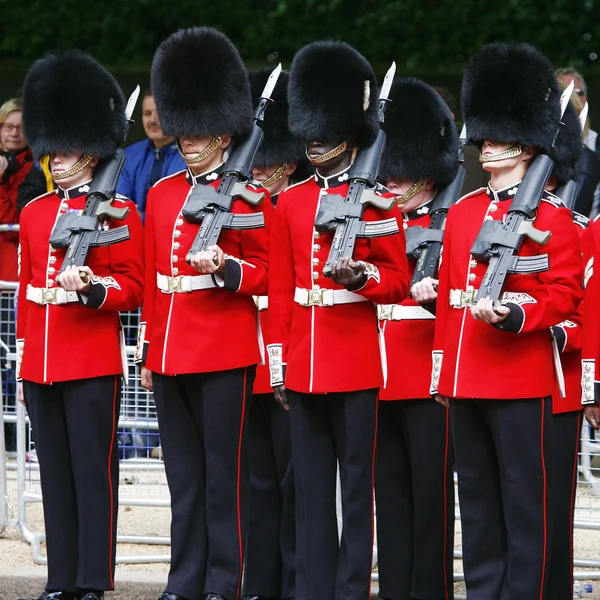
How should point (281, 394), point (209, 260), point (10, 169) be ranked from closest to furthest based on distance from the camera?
point (209, 260)
point (281, 394)
point (10, 169)

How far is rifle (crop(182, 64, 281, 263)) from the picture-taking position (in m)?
5.75

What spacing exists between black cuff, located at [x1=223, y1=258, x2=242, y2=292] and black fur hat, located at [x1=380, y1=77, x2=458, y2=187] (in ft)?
3.11

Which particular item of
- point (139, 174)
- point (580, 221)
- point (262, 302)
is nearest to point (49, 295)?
point (262, 302)

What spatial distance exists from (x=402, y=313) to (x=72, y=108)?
1.49 meters

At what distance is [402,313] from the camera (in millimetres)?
6242

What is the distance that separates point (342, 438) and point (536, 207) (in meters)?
1.05

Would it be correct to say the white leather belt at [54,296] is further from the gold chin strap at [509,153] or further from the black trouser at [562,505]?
the black trouser at [562,505]

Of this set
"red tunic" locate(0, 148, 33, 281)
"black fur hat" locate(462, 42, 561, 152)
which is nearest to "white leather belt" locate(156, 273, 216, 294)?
"black fur hat" locate(462, 42, 561, 152)

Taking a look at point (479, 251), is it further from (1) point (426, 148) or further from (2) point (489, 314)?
(1) point (426, 148)

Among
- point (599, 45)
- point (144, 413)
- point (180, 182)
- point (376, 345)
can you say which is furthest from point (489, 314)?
point (599, 45)

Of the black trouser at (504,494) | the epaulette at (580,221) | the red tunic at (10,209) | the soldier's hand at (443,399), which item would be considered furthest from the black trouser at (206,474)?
the red tunic at (10,209)

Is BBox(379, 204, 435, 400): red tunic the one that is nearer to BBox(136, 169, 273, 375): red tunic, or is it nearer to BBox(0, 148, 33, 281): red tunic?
BBox(136, 169, 273, 375): red tunic

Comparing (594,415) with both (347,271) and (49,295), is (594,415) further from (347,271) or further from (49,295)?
(49,295)

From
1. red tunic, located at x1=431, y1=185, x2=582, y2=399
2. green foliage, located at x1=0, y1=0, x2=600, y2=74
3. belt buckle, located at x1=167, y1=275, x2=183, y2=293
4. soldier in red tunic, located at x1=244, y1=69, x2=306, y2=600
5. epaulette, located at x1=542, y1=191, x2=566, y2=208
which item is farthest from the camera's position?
green foliage, located at x1=0, y1=0, x2=600, y2=74
